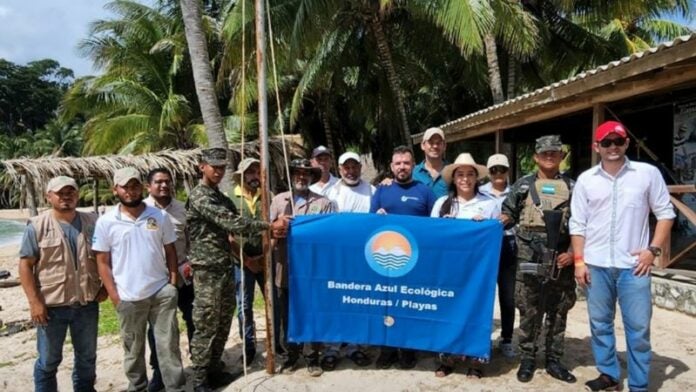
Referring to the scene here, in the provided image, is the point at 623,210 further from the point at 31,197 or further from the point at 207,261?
the point at 31,197

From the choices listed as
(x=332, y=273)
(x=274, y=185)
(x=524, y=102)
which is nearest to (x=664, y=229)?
(x=332, y=273)

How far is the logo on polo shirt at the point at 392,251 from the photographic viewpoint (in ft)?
13.4

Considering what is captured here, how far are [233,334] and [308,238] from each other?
2.11 m

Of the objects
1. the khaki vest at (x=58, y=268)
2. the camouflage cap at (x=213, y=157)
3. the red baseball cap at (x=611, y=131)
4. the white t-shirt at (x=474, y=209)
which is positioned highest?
Answer: the red baseball cap at (x=611, y=131)

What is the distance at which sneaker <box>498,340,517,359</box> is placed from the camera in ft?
14.8

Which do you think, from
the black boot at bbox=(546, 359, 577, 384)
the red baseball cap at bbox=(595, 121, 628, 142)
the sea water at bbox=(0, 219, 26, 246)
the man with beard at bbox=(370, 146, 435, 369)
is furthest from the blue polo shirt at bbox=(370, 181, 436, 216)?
the sea water at bbox=(0, 219, 26, 246)

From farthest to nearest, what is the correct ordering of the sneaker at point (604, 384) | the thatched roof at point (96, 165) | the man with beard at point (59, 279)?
the thatched roof at point (96, 165)
the sneaker at point (604, 384)
the man with beard at point (59, 279)

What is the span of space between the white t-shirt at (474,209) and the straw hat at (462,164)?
0.64 ft

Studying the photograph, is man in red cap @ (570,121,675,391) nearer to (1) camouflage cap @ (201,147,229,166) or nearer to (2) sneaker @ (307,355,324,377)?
(2) sneaker @ (307,355,324,377)

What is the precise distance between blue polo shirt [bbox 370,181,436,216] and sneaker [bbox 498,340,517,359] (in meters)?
1.40

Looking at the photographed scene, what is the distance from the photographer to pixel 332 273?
4203 millimetres

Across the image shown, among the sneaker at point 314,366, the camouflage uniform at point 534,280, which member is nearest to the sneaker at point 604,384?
the camouflage uniform at point 534,280

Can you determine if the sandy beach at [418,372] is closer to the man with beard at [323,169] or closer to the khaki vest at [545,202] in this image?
the khaki vest at [545,202]

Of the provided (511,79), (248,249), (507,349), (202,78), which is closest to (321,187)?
(248,249)
